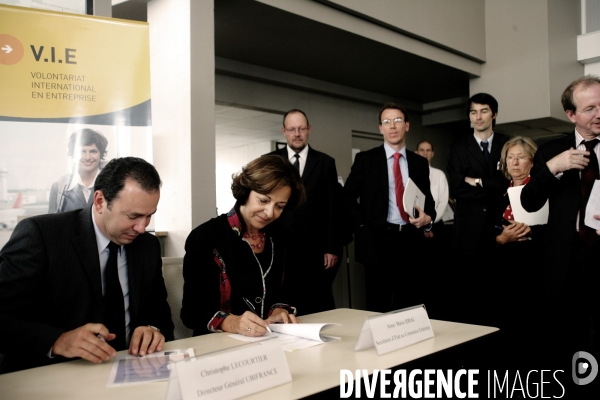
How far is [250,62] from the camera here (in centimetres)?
509

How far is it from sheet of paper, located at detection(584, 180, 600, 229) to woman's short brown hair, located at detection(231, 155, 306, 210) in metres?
1.30

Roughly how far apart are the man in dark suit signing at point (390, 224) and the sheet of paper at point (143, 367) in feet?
6.49

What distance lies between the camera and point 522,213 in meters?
3.13

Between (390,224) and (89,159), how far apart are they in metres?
1.78

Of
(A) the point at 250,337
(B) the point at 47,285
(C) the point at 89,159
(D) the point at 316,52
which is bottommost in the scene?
(A) the point at 250,337

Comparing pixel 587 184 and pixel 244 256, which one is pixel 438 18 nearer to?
pixel 587 184

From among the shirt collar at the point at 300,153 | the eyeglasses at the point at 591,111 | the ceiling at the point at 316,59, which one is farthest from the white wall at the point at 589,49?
the eyeglasses at the point at 591,111

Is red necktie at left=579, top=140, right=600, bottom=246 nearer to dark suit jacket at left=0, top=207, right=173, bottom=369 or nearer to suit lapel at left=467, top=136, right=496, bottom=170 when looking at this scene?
suit lapel at left=467, top=136, right=496, bottom=170

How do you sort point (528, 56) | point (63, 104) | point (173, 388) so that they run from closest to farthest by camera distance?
1. point (173, 388)
2. point (63, 104)
3. point (528, 56)

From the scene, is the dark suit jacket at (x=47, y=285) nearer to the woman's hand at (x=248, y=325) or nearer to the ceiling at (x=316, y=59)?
the woman's hand at (x=248, y=325)

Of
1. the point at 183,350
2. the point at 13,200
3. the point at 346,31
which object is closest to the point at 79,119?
the point at 13,200

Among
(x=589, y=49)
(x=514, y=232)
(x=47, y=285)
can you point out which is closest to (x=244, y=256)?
(x=47, y=285)

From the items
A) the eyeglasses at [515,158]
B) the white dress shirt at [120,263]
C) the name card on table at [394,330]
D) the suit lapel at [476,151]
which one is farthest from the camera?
the suit lapel at [476,151]

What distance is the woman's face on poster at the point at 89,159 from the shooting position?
2.68 metres
